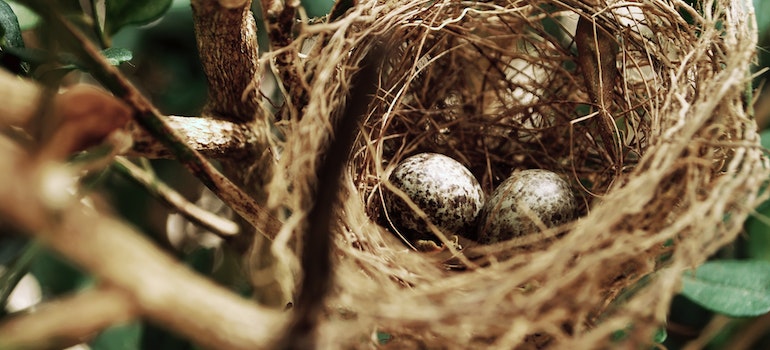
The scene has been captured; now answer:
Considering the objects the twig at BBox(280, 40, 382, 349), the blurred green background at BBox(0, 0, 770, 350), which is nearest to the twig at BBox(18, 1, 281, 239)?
the twig at BBox(280, 40, 382, 349)

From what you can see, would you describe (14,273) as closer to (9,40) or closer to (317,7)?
(9,40)

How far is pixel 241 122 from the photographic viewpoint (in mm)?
799

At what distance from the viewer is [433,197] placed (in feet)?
2.93

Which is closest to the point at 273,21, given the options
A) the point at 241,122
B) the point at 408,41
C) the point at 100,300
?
the point at 241,122

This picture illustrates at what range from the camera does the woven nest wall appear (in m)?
0.53

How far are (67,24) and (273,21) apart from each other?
0.81 feet

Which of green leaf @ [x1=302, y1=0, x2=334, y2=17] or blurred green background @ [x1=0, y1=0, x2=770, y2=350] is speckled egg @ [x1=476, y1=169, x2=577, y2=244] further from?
green leaf @ [x1=302, y1=0, x2=334, y2=17]

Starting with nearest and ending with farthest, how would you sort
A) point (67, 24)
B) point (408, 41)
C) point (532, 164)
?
point (67, 24)
point (408, 41)
point (532, 164)

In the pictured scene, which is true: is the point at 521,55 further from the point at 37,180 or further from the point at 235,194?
the point at 37,180

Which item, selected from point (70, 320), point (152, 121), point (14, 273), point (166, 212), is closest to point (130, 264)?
point (70, 320)

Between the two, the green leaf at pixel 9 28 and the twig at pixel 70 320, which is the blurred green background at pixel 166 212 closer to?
the green leaf at pixel 9 28

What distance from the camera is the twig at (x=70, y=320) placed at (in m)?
0.39

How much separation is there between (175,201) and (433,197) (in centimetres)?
40

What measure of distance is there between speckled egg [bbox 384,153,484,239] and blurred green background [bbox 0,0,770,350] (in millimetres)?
340
